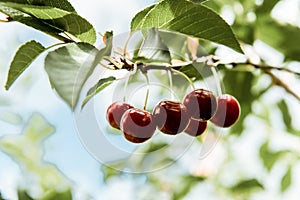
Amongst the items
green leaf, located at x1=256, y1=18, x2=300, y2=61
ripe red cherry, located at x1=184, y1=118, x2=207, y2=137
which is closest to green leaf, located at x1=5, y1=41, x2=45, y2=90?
ripe red cherry, located at x1=184, y1=118, x2=207, y2=137

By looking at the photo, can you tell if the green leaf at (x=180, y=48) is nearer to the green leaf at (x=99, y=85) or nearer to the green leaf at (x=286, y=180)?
the green leaf at (x=99, y=85)

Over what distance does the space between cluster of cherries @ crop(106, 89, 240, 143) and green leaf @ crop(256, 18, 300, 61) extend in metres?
0.63

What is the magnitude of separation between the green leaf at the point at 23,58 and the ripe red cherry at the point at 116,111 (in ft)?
1.06

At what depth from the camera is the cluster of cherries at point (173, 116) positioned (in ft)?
3.86

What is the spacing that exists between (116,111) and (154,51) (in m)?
0.30

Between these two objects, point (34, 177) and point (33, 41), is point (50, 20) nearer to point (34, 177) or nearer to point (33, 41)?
point (33, 41)

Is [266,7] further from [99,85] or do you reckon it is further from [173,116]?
[99,85]

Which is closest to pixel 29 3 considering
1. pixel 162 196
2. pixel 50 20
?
pixel 50 20

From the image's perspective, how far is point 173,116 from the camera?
117cm

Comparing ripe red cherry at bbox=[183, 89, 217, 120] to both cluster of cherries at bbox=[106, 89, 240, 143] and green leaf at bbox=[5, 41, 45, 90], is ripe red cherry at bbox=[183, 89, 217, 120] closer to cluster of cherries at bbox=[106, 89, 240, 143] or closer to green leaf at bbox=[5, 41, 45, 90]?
cluster of cherries at bbox=[106, 89, 240, 143]

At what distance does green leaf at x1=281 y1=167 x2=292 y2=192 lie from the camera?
238 centimetres

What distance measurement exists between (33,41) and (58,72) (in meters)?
0.18

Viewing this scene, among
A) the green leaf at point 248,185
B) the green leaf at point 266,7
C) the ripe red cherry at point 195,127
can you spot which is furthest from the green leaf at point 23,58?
the green leaf at point 248,185

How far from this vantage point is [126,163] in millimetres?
2246
